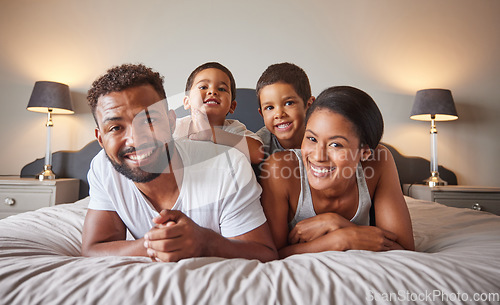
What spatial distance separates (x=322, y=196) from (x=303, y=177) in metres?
0.08

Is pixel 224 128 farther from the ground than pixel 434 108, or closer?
closer

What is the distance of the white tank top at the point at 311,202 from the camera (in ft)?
3.26

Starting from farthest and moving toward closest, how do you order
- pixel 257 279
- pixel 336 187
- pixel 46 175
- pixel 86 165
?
1. pixel 86 165
2. pixel 46 175
3. pixel 336 187
4. pixel 257 279

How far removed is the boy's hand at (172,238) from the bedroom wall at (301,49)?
86.1 inches

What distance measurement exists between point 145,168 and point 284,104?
2.28 feet

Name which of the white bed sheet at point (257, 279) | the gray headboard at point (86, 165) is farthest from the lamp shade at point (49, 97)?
the white bed sheet at point (257, 279)

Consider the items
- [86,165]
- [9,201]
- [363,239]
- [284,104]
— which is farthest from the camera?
[86,165]

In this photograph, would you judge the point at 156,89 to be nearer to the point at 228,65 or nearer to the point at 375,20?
the point at 228,65

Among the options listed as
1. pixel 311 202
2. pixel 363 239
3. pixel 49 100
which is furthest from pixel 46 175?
pixel 363 239

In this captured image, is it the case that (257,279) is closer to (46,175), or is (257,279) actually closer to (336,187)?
(336,187)

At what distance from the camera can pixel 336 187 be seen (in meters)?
0.97

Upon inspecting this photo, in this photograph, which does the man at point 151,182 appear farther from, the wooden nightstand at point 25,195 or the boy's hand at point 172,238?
the wooden nightstand at point 25,195

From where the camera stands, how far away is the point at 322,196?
39.7 inches

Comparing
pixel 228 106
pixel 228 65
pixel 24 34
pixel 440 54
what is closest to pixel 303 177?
pixel 228 106
